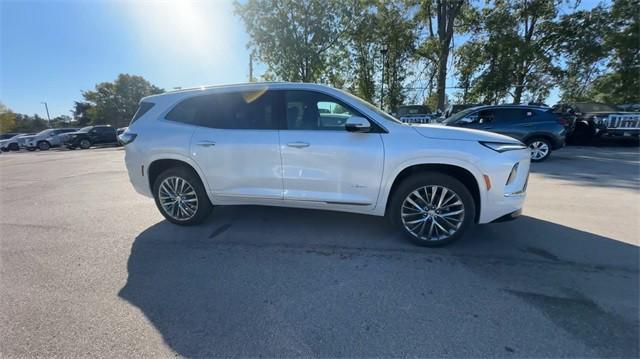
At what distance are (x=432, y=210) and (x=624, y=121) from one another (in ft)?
43.7

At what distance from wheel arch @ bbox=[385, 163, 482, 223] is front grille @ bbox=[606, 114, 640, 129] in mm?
12737

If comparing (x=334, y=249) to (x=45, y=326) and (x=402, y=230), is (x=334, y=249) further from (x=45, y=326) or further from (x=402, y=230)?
(x=45, y=326)

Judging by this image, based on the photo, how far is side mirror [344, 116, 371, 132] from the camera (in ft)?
9.71

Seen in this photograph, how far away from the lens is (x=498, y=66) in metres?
20.4

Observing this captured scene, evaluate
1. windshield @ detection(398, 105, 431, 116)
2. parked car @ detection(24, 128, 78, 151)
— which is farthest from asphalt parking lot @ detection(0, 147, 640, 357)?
parked car @ detection(24, 128, 78, 151)

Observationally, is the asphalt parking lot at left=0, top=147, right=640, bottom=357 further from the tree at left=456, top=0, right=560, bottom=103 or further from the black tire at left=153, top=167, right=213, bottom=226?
the tree at left=456, top=0, right=560, bottom=103

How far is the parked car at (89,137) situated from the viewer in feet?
70.4

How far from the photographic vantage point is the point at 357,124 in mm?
2959

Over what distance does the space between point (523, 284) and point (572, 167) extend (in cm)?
723

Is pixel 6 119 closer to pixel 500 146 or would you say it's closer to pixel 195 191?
pixel 195 191

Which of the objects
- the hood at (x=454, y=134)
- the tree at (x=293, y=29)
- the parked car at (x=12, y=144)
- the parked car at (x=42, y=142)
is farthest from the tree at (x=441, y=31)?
the parked car at (x=12, y=144)

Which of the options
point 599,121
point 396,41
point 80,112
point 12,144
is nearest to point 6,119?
point 80,112

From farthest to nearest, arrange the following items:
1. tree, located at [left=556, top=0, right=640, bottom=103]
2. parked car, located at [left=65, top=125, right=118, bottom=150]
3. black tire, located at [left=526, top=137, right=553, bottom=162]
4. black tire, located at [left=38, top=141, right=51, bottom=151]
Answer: black tire, located at [left=38, top=141, right=51, bottom=151] → parked car, located at [left=65, top=125, right=118, bottom=150] → tree, located at [left=556, top=0, right=640, bottom=103] → black tire, located at [left=526, top=137, right=553, bottom=162]

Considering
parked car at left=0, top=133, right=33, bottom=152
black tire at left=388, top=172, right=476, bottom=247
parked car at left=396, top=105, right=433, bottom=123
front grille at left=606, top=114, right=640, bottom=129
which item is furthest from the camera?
parked car at left=0, top=133, right=33, bottom=152
